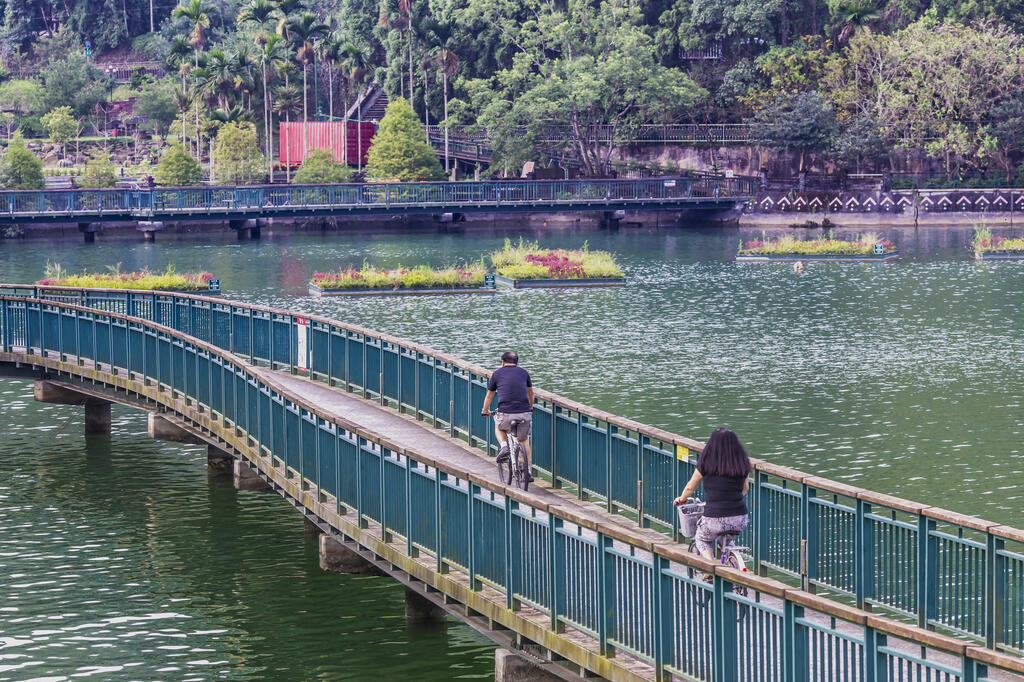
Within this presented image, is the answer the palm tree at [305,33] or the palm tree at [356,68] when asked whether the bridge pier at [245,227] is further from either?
the palm tree at [356,68]

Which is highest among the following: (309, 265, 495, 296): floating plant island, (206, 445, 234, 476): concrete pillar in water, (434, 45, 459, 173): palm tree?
(434, 45, 459, 173): palm tree

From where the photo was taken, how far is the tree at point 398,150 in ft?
333

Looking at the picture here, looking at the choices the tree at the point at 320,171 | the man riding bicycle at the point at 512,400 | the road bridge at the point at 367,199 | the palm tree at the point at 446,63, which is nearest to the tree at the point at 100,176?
the tree at the point at 320,171

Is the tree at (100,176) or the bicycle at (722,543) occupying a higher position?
the tree at (100,176)

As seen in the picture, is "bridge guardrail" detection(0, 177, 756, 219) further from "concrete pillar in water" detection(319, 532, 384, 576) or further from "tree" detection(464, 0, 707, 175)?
"concrete pillar in water" detection(319, 532, 384, 576)

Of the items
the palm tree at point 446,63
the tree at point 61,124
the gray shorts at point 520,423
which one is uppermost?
the palm tree at point 446,63

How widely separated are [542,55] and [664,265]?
39.1 meters

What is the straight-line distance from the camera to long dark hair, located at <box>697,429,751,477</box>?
15219 mm

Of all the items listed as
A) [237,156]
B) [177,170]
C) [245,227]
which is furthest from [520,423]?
[237,156]

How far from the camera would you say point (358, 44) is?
120m

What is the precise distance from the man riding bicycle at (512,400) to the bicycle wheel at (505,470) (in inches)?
6.6

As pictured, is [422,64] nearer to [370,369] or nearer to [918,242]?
[918,242]

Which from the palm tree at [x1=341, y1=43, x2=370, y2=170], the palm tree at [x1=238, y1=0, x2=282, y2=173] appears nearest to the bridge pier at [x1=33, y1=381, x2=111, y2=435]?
the palm tree at [x1=238, y1=0, x2=282, y2=173]

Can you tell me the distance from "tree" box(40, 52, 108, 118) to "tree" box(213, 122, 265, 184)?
2962 cm
